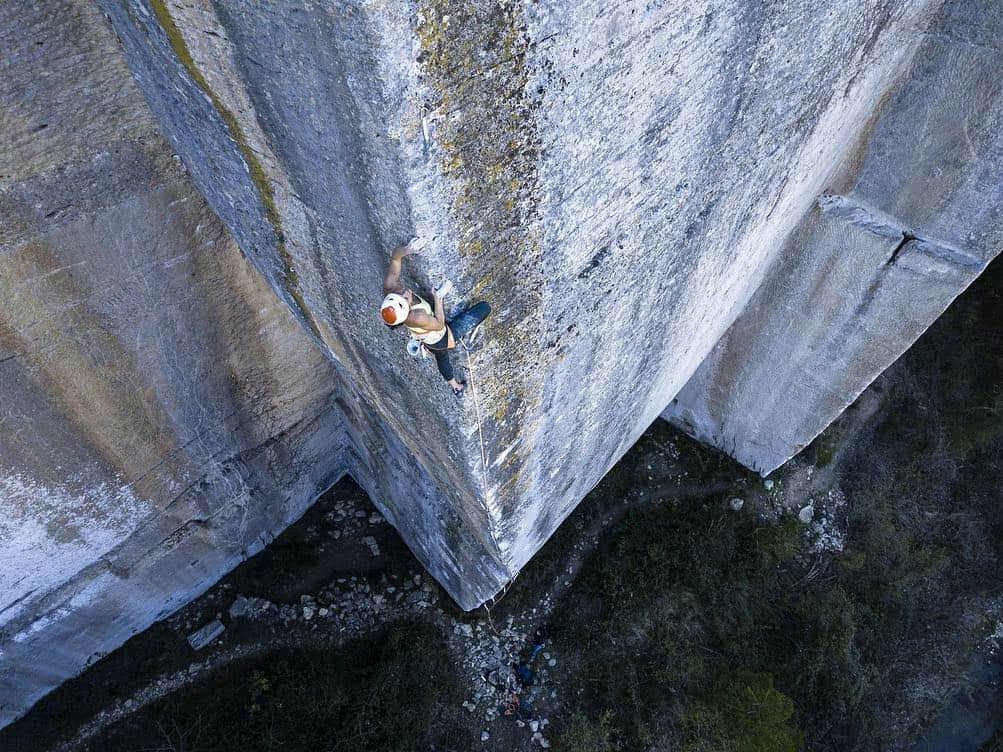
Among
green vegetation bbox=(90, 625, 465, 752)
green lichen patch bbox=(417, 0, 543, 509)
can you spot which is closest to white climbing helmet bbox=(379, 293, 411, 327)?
green lichen patch bbox=(417, 0, 543, 509)

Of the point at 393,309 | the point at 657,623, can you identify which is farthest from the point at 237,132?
the point at 657,623

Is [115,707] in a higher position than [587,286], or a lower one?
lower

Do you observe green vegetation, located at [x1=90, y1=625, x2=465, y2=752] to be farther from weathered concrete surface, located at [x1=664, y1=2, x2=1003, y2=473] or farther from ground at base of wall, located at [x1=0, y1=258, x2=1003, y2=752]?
weathered concrete surface, located at [x1=664, y1=2, x2=1003, y2=473]

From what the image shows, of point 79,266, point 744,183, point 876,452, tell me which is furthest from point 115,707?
point 876,452

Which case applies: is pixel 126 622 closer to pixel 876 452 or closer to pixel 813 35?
pixel 813 35

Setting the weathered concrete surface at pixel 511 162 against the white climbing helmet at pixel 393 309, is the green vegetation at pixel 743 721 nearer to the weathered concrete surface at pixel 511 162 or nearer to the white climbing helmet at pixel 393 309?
the weathered concrete surface at pixel 511 162

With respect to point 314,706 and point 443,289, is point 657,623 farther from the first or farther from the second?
point 443,289

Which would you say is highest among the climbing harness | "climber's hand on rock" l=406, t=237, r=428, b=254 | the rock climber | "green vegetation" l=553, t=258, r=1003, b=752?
"climber's hand on rock" l=406, t=237, r=428, b=254
